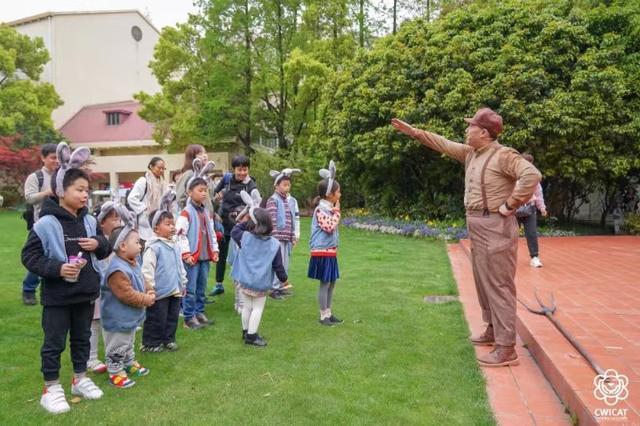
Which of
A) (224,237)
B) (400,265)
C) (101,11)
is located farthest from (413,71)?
(101,11)

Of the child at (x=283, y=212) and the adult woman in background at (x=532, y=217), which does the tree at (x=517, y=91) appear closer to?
the adult woman in background at (x=532, y=217)

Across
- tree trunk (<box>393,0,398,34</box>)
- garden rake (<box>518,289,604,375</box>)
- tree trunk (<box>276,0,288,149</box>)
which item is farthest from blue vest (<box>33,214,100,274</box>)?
tree trunk (<box>393,0,398,34</box>)

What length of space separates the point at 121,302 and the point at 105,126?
→ 100ft

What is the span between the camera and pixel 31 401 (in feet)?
11.3

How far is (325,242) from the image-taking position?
526 centimetres

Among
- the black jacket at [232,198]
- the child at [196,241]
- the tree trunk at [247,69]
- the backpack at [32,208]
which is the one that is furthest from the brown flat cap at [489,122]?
the tree trunk at [247,69]

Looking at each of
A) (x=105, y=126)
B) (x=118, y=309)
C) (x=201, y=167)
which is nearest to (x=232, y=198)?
(x=201, y=167)

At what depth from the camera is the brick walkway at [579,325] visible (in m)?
3.23

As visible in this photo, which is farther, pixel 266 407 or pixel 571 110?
pixel 571 110

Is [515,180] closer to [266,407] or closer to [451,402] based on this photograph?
[451,402]

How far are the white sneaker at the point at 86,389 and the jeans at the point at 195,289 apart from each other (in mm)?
1625

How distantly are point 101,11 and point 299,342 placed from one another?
33.9m

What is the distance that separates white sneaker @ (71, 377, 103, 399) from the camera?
3.48 meters

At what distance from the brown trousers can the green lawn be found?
0.42m
